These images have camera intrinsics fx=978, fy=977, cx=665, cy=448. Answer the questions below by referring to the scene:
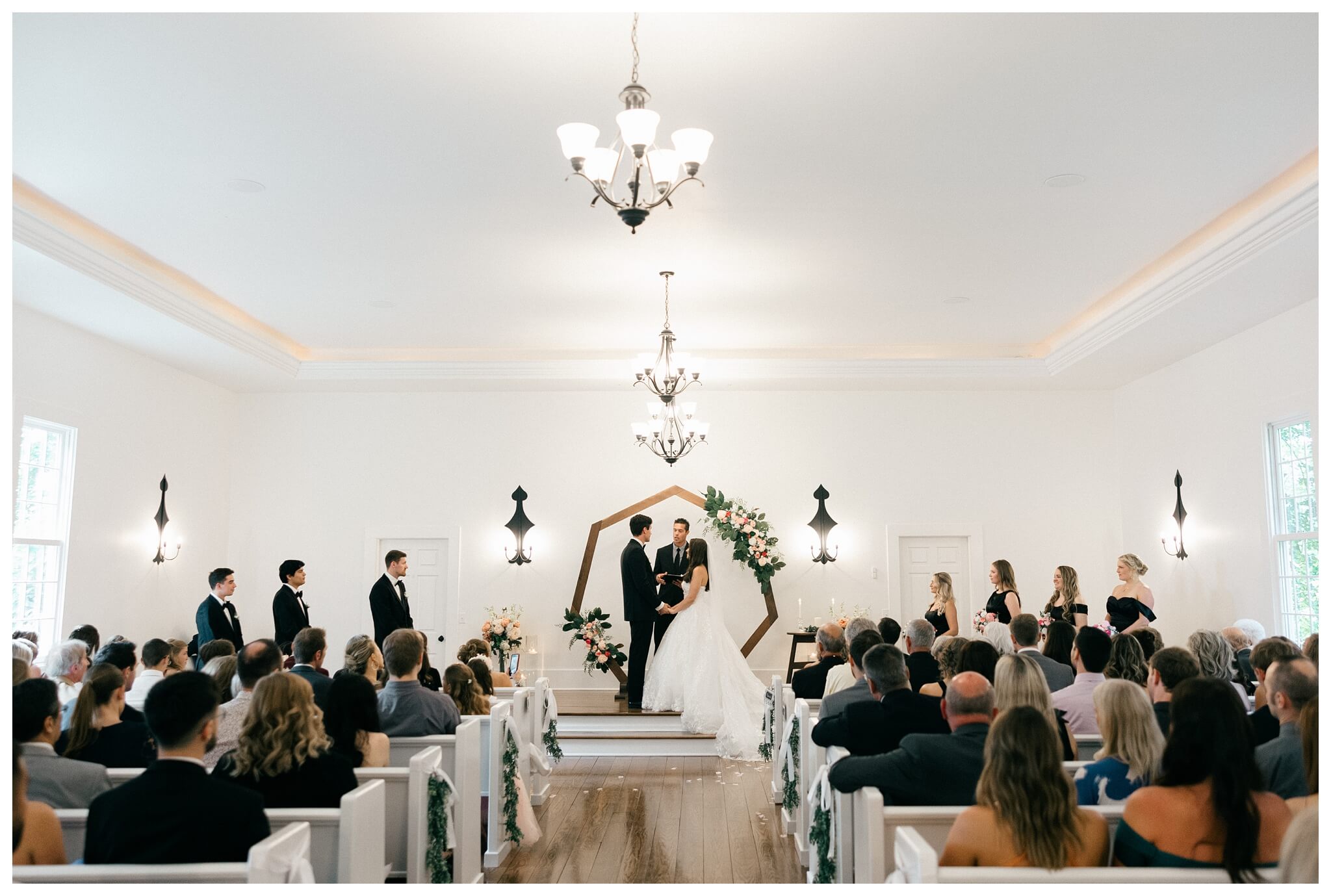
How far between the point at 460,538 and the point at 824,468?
410 centimetres

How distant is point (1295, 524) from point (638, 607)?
546 centimetres

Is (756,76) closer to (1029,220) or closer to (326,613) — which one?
(1029,220)

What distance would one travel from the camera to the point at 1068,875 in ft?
8.00

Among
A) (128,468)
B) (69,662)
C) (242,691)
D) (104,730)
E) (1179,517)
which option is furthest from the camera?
(1179,517)

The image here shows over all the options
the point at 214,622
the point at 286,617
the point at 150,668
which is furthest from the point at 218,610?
the point at 150,668

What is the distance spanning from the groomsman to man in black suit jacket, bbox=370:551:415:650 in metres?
2.30

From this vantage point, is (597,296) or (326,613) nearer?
(597,296)

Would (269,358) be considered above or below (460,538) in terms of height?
above

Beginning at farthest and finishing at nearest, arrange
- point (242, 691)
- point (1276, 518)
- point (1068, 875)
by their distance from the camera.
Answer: point (1276, 518) → point (242, 691) → point (1068, 875)

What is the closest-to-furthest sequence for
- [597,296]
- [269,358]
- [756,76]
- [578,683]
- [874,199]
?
[756,76]
[874,199]
[597,296]
[269,358]
[578,683]

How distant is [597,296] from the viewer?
8.16 m

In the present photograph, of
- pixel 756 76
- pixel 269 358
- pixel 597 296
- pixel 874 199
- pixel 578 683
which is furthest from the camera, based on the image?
pixel 578 683

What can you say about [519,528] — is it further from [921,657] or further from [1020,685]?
[1020,685]

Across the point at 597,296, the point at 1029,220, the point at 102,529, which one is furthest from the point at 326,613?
the point at 1029,220
